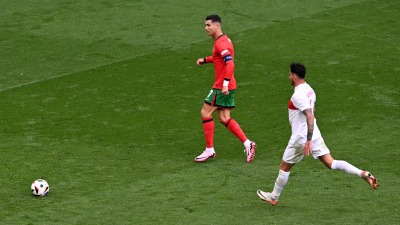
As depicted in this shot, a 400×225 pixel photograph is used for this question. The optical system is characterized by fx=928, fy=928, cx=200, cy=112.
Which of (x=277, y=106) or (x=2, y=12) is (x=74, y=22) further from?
(x=277, y=106)

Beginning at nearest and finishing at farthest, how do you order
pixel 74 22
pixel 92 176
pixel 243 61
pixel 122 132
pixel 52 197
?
pixel 52 197
pixel 92 176
pixel 122 132
pixel 243 61
pixel 74 22

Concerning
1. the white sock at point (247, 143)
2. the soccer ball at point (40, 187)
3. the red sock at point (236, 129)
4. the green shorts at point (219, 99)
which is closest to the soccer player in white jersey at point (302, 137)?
the white sock at point (247, 143)

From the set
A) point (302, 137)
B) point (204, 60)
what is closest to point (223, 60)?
point (204, 60)

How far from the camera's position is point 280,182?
12.9 m

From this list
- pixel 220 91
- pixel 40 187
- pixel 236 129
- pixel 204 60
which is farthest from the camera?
pixel 204 60

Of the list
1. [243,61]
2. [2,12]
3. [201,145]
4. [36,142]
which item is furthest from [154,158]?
[2,12]

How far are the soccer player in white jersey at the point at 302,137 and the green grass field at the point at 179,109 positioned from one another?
1.81 feet

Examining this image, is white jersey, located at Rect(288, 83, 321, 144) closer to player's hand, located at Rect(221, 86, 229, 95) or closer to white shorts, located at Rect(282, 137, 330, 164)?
white shorts, located at Rect(282, 137, 330, 164)

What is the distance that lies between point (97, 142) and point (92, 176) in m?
1.86

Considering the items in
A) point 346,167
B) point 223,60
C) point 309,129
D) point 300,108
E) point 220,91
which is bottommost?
point 346,167

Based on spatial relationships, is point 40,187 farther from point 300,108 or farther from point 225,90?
point 300,108

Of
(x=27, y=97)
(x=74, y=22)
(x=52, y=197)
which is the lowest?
(x=52, y=197)

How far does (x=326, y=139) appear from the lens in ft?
54.1

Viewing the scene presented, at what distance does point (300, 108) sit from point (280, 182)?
3.65ft
